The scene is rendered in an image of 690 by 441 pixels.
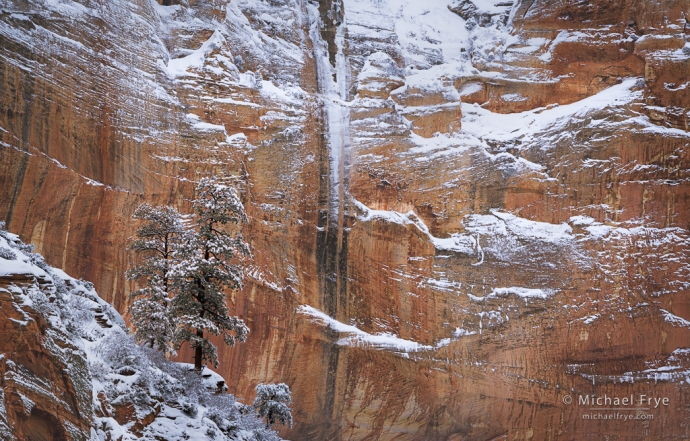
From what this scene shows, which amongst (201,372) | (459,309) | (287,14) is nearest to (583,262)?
(459,309)

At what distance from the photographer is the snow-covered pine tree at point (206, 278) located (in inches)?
702

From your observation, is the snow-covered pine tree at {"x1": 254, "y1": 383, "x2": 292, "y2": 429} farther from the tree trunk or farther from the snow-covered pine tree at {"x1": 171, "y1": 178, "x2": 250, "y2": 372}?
the tree trunk

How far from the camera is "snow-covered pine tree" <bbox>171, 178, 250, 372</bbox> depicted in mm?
17828

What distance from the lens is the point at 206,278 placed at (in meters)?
18.4

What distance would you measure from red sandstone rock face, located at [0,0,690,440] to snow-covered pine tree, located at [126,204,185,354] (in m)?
11.0

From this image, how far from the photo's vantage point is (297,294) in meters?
33.3

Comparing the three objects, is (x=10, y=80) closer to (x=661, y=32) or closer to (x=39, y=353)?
(x=39, y=353)

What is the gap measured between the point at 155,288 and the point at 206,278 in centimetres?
174

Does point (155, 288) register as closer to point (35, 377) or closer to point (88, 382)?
point (88, 382)

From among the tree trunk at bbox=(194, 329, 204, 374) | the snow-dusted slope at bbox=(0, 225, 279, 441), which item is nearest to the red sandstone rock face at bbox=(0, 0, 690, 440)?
the tree trunk at bbox=(194, 329, 204, 374)

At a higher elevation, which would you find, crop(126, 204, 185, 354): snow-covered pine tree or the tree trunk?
crop(126, 204, 185, 354): snow-covered pine tree

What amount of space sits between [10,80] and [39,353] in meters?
19.9

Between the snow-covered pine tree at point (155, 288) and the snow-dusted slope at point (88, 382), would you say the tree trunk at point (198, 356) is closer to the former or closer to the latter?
the snow-dusted slope at point (88, 382)

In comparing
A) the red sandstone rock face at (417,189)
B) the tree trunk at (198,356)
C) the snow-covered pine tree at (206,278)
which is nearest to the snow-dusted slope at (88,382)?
the tree trunk at (198,356)
